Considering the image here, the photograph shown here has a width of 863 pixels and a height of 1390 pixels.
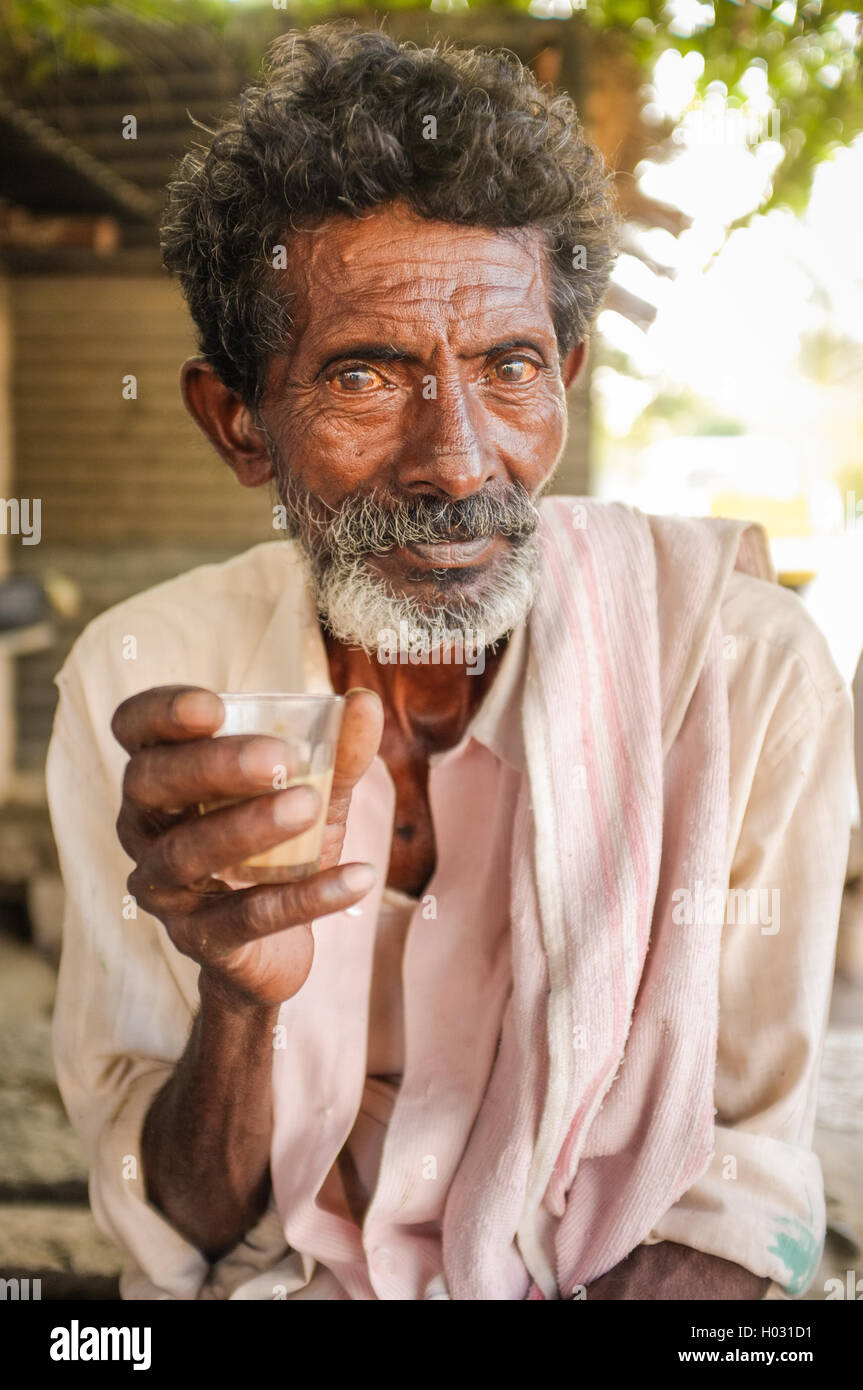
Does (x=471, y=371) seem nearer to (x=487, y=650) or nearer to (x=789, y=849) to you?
(x=487, y=650)

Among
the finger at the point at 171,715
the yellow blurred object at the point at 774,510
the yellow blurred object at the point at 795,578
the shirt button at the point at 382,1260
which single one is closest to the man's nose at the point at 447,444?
the finger at the point at 171,715

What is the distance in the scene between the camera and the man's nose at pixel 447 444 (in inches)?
54.5

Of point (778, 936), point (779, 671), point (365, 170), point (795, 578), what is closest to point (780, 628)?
point (779, 671)

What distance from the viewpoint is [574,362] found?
1.73 metres

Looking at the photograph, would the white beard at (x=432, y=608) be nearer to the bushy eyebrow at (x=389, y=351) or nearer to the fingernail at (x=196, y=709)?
the bushy eyebrow at (x=389, y=351)

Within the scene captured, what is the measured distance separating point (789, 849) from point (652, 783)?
8.0 inches

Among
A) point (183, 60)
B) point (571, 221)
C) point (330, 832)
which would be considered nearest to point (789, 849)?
point (330, 832)

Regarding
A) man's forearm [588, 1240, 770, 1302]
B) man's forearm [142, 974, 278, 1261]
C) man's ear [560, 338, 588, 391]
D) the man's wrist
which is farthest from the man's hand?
man's ear [560, 338, 588, 391]

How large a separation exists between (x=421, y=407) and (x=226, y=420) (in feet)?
1.43

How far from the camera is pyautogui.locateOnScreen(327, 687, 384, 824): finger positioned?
110 centimetres

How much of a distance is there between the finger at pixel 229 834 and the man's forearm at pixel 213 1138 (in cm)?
40

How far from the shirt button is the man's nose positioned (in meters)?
0.94

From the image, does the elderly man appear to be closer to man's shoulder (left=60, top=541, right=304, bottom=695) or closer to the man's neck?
the man's neck

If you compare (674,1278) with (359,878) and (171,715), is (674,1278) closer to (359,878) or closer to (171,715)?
(359,878)
